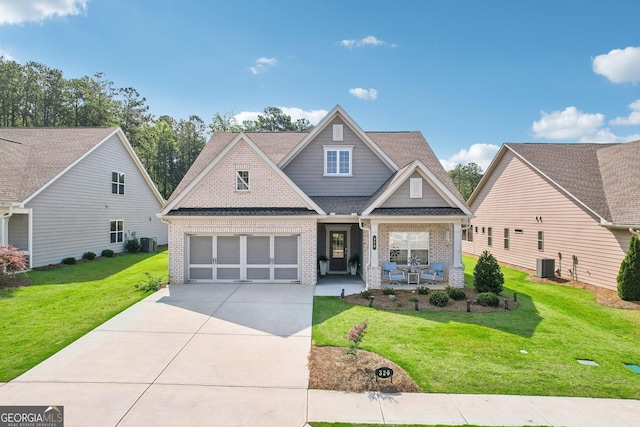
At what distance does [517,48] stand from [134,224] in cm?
2802

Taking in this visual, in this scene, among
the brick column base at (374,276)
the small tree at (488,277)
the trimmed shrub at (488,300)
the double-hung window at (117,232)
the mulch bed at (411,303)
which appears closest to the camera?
the mulch bed at (411,303)

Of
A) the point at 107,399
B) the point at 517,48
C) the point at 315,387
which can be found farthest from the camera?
the point at 517,48

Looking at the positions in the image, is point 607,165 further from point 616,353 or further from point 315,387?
point 315,387

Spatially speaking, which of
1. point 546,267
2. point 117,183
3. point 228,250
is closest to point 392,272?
point 228,250

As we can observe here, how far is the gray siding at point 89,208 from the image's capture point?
693 inches

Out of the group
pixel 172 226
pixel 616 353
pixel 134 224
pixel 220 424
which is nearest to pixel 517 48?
pixel 616 353

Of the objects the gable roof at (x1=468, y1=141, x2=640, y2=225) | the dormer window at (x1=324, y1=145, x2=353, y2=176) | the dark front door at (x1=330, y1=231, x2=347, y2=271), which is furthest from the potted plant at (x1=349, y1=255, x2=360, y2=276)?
the gable roof at (x1=468, y1=141, x2=640, y2=225)

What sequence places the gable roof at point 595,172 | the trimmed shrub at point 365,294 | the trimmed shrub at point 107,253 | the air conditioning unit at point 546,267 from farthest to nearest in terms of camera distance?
the trimmed shrub at point 107,253 → the air conditioning unit at point 546,267 → the gable roof at point 595,172 → the trimmed shrub at point 365,294

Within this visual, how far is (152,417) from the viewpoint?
16.8 ft

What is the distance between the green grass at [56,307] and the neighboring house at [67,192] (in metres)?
2.30

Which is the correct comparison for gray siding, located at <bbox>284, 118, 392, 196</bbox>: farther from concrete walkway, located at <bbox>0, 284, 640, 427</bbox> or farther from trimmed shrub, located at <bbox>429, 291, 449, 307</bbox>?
concrete walkway, located at <bbox>0, 284, 640, 427</bbox>

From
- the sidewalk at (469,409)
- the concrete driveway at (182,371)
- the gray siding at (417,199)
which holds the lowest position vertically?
the sidewalk at (469,409)

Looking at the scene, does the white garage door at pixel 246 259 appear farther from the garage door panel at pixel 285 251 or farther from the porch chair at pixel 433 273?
the porch chair at pixel 433 273

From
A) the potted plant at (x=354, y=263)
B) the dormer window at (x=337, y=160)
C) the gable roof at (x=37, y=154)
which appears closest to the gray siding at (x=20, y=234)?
the gable roof at (x=37, y=154)
